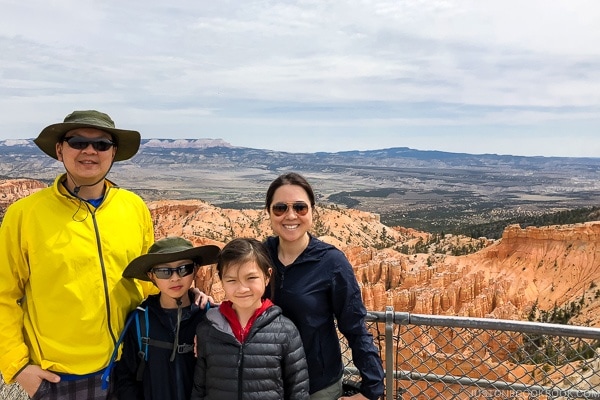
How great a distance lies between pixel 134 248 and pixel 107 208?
32cm

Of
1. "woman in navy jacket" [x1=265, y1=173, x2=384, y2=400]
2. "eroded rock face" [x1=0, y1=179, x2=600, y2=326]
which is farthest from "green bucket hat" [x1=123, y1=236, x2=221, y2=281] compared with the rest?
"eroded rock face" [x1=0, y1=179, x2=600, y2=326]

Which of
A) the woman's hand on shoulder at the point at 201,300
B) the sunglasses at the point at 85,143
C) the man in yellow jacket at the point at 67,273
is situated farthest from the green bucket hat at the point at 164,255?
the sunglasses at the point at 85,143

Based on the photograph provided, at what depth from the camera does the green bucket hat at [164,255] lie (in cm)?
302

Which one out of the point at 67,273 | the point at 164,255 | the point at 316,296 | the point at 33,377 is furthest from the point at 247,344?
the point at 33,377

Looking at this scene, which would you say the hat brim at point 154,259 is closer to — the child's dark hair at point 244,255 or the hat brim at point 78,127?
the child's dark hair at point 244,255

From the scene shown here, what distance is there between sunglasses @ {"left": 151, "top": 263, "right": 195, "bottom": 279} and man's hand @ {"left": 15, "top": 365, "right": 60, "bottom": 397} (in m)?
0.84

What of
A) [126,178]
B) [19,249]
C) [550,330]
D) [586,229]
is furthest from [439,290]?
[126,178]

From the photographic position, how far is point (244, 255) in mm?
2885

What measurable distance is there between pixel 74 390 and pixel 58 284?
27.4 inches

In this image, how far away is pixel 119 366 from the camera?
3146mm

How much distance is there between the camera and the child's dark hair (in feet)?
9.48

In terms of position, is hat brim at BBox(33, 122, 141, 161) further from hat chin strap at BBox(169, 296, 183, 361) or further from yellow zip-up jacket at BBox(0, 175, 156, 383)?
hat chin strap at BBox(169, 296, 183, 361)

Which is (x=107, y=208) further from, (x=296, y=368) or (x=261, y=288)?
(x=296, y=368)

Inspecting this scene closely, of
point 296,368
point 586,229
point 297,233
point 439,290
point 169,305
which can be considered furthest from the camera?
point 586,229
